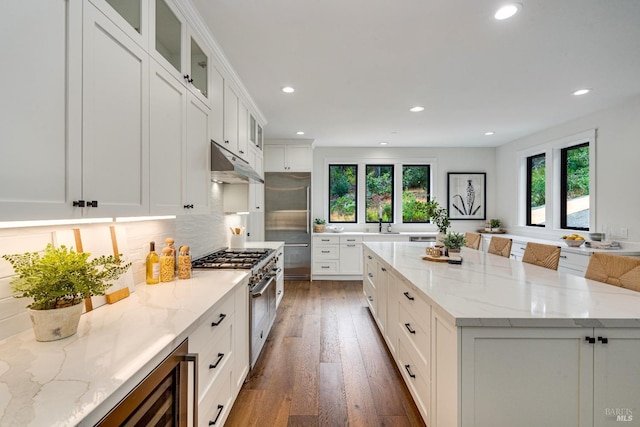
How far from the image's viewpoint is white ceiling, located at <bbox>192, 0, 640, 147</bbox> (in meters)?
1.85

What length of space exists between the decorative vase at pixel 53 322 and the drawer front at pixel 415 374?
1.65 metres

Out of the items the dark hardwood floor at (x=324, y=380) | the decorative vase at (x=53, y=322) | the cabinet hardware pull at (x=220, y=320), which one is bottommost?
the dark hardwood floor at (x=324, y=380)

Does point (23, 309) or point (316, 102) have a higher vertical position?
point (316, 102)

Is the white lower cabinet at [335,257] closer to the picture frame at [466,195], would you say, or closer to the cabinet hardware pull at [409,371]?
the picture frame at [466,195]

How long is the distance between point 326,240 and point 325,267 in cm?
51

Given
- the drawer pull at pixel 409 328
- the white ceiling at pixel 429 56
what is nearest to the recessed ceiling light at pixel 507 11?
the white ceiling at pixel 429 56

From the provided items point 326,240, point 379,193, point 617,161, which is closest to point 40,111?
point 326,240

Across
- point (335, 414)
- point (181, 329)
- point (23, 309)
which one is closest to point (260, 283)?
point (335, 414)

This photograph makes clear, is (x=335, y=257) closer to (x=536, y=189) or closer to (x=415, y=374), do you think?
(x=415, y=374)

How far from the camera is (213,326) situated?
57.4 inches

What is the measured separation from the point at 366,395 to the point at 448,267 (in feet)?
3.83

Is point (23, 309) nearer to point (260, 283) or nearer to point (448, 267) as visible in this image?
point (260, 283)

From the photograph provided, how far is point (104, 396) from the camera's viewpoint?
71 centimetres

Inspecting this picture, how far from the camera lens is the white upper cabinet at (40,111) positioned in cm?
76
